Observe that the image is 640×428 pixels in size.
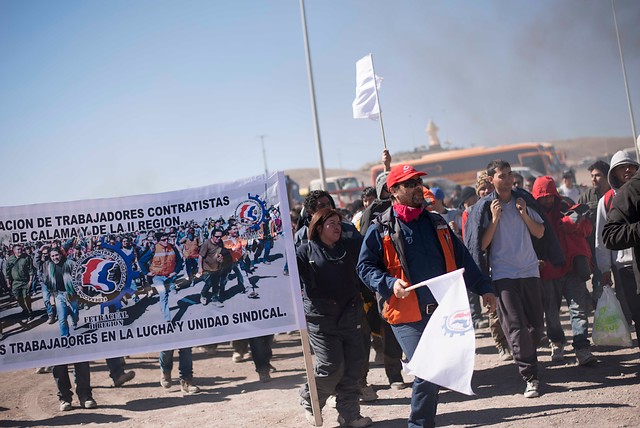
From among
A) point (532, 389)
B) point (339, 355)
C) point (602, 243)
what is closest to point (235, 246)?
point (339, 355)

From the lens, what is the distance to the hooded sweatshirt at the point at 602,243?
6.62m

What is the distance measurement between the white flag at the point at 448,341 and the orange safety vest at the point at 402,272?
257 millimetres

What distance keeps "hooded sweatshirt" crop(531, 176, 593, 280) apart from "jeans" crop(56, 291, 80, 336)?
15.7ft

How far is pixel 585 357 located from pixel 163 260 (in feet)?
13.6

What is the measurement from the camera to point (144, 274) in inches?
258

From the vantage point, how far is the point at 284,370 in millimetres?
9906

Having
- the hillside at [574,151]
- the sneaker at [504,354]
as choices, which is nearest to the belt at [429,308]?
the sneaker at [504,354]

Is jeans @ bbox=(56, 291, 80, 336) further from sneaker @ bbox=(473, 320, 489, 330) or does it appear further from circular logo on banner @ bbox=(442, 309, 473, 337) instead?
sneaker @ bbox=(473, 320, 489, 330)

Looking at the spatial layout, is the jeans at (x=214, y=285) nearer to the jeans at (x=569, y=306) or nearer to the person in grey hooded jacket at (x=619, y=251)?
the person in grey hooded jacket at (x=619, y=251)

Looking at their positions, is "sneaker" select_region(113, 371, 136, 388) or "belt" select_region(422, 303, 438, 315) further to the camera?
"sneaker" select_region(113, 371, 136, 388)

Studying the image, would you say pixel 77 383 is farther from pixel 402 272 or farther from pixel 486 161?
pixel 486 161

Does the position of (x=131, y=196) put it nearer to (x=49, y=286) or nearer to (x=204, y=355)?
(x=49, y=286)

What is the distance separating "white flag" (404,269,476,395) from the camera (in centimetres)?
476

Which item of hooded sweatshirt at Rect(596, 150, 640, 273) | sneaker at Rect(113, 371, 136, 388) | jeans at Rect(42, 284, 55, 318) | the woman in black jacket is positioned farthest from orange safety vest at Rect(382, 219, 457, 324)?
sneaker at Rect(113, 371, 136, 388)
